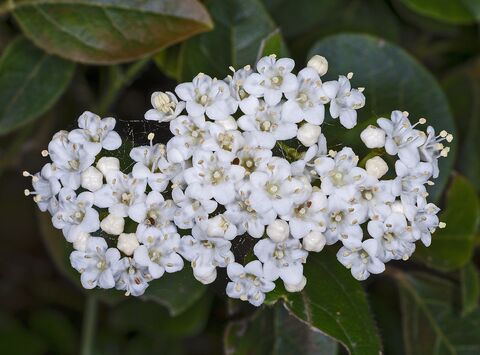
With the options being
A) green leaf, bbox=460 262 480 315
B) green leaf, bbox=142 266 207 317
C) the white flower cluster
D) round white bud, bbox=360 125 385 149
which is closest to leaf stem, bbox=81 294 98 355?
green leaf, bbox=142 266 207 317

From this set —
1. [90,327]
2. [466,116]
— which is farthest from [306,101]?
[90,327]

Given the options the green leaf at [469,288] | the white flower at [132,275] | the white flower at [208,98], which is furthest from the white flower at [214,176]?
the green leaf at [469,288]

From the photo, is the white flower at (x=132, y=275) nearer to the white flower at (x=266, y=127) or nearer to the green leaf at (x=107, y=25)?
the white flower at (x=266, y=127)

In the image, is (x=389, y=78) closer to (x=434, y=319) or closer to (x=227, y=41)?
(x=227, y=41)

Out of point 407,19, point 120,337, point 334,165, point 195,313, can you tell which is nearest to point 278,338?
point 195,313

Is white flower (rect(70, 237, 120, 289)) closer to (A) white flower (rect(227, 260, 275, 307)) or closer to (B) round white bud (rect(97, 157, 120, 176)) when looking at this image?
(B) round white bud (rect(97, 157, 120, 176))

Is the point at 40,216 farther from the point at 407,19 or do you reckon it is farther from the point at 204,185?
the point at 407,19
